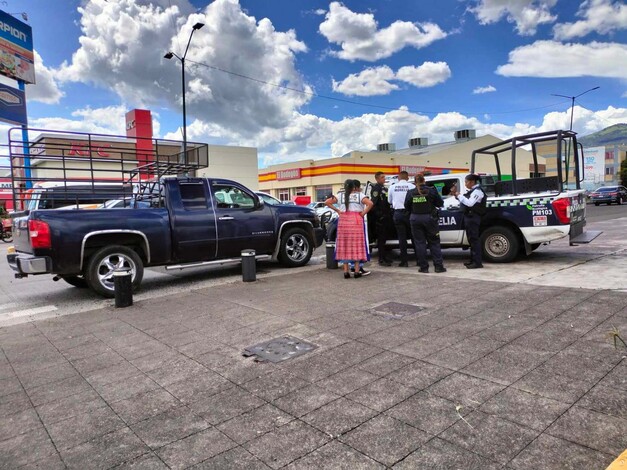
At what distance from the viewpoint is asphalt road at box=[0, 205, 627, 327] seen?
6.87 meters

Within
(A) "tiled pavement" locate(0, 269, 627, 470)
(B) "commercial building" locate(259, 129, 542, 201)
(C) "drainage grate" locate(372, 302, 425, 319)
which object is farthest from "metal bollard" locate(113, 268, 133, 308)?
(B) "commercial building" locate(259, 129, 542, 201)

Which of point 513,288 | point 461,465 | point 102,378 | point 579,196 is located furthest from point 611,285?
point 102,378

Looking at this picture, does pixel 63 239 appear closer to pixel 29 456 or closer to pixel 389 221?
pixel 29 456

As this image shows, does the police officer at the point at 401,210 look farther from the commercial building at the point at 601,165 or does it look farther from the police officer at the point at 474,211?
the commercial building at the point at 601,165

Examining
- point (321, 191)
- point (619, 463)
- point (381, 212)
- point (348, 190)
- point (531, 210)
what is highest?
point (321, 191)

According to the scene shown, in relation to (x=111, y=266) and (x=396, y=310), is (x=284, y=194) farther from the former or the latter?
(x=396, y=310)

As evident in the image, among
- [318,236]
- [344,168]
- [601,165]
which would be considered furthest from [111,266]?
[601,165]

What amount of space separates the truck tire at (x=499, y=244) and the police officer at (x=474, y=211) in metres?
0.60

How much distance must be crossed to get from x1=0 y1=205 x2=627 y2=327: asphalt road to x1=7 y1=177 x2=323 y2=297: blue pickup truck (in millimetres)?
384

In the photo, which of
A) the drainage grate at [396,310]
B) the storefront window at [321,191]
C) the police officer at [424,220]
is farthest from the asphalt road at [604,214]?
the storefront window at [321,191]

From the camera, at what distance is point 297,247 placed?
32.0ft

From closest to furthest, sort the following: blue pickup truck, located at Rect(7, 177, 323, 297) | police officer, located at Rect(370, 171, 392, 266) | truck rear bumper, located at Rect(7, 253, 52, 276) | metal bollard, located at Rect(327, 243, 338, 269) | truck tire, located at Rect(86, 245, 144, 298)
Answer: truck rear bumper, located at Rect(7, 253, 52, 276) → blue pickup truck, located at Rect(7, 177, 323, 297) → truck tire, located at Rect(86, 245, 144, 298) → metal bollard, located at Rect(327, 243, 338, 269) → police officer, located at Rect(370, 171, 392, 266)

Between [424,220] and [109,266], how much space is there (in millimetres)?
5457

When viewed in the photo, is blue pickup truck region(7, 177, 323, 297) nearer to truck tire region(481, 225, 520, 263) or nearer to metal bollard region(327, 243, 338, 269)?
metal bollard region(327, 243, 338, 269)
